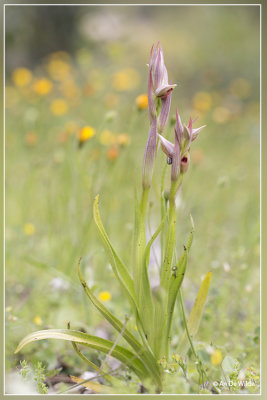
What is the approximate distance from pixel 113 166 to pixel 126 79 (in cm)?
114

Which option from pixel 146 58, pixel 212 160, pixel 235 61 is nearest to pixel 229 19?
pixel 235 61

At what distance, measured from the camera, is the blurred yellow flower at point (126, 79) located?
2.74 m

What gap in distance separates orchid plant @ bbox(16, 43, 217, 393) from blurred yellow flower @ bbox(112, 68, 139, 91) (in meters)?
1.75

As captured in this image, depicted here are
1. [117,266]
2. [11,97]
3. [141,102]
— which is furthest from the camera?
[11,97]

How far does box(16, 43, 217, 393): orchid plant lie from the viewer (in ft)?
3.21

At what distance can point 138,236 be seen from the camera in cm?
104

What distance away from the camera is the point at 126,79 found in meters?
2.77

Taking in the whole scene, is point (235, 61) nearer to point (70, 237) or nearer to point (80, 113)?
point (80, 113)

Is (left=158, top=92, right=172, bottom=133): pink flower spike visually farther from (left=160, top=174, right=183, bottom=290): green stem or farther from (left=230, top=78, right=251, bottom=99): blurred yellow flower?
(left=230, top=78, right=251, bottom=99): blurred yellow flower

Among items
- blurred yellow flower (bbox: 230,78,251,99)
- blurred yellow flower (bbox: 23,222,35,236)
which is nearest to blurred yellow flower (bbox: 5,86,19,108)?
blurred yellow flower (bbox: 23,222,35,236)

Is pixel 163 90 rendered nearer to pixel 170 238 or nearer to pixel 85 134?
pixel 170 238

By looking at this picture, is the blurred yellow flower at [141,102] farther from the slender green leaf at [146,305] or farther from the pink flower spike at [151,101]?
the slender green leaf at [146,305]

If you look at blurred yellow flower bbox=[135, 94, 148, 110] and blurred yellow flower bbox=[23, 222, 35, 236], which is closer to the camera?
blurred yellow flower bbox=[135, 94, 148, 110]

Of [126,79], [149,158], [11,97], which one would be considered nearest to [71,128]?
[126,79]
